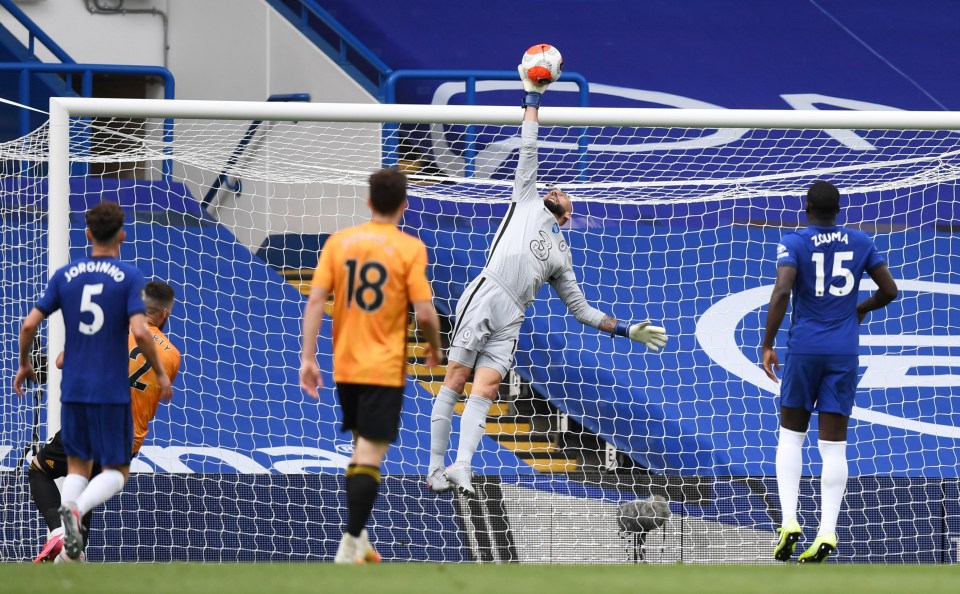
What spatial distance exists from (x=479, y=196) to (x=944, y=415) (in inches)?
159

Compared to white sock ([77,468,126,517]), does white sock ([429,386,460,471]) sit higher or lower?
higher

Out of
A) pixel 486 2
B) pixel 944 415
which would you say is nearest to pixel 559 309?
pixel 944 415

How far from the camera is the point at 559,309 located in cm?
1055

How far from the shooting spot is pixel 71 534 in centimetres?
556

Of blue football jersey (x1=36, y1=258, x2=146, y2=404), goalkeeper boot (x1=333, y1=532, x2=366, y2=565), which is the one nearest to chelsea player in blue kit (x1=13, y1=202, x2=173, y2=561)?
blue football jersey (x1=36, y1=258, x2=146, y2=404)

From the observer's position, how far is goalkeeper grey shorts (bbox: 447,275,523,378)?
6.98 meters

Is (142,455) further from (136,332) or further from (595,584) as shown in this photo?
(595,584)

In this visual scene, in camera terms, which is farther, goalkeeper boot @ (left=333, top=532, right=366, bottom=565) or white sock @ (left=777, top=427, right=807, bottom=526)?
white sock @ (left=777, top=427, right=807, bottom=526)

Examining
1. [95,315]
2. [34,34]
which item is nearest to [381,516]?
[95,315]

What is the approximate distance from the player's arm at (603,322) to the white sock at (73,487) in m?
2.74

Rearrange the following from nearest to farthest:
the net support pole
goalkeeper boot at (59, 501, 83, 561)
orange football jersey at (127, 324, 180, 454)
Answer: goalkeeper boot at (59, 501, 83, 561), orange football jersey at (127, 324, 180, 454), the net support pole

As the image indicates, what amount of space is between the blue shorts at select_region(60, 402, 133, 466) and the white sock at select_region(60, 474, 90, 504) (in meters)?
0.09

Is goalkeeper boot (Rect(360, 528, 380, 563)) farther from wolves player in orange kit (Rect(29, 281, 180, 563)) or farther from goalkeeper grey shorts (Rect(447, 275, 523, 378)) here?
wolves player in orange kit (Rect(29, 281, 180, 563))

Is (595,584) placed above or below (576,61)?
below
